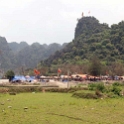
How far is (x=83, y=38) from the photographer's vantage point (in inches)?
4818

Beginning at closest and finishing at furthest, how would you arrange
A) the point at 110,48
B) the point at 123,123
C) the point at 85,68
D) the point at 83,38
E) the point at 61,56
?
1. the point at 123,123
2. the point at 85,68
3. the point at 110,48
4. the point at 61,56
5. the point at 83,38

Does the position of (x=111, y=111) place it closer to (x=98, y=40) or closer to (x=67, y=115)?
(x=67, y=115)

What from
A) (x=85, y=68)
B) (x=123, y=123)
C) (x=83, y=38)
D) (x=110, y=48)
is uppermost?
(x=83, y=38)

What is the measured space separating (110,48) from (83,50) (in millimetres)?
12906

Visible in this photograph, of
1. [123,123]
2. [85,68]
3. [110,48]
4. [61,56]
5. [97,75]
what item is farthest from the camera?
[61,56]

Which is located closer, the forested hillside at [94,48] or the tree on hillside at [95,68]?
the tree on hillside at [95,68]

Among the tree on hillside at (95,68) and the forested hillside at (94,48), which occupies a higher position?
the forested hillside at (94,48)

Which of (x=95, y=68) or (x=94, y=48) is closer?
(x=95, y=68)

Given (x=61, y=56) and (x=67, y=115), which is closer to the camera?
(x=67, y=115)

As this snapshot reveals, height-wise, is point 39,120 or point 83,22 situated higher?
point 83,22

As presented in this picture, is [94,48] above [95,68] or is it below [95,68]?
above

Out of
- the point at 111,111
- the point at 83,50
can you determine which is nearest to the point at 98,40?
the point at 83,50

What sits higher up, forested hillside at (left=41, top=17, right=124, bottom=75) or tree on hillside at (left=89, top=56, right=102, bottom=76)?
forested hillside at (left=41, top=17, right=124, bottom=75)

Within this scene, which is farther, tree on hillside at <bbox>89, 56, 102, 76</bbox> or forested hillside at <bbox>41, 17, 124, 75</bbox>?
forested hillside at <bbox>41, 17, 124, 75</bbox>
